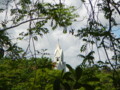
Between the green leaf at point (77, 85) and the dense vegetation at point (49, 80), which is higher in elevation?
the dense vegetation at point (49, 80)

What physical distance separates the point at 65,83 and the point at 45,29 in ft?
13.1

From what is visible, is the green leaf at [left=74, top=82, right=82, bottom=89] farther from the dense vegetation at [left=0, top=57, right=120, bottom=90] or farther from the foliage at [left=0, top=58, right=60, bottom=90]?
the foliage at [left=0, top=58, right=60, bottom=90]

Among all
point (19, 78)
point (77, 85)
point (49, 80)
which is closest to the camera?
point (77, 85)

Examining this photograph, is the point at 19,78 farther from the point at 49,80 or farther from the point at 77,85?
the point at 77,85

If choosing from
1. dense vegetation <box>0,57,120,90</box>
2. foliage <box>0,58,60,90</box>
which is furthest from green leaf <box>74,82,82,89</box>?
foliage <box>0,58,60,90</box>

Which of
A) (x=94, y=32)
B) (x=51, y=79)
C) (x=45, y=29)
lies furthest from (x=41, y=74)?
(x=94, y=32)

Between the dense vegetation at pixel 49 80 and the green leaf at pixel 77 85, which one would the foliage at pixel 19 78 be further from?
the green leaf at pixel 77 85

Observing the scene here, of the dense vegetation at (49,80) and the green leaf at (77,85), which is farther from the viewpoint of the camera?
the green leaf at (77,85)

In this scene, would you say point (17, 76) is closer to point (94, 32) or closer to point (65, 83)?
point (65, 83)

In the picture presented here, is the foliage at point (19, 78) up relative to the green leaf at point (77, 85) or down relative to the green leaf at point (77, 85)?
up

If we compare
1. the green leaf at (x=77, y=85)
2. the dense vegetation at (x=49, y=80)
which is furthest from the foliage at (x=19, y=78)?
the green leaf at (x=77, y=85)

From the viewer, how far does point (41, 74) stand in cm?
712

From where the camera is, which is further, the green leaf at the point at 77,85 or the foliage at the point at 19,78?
the green leaf at the point at 77,85

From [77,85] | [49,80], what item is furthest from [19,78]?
[77,85]
